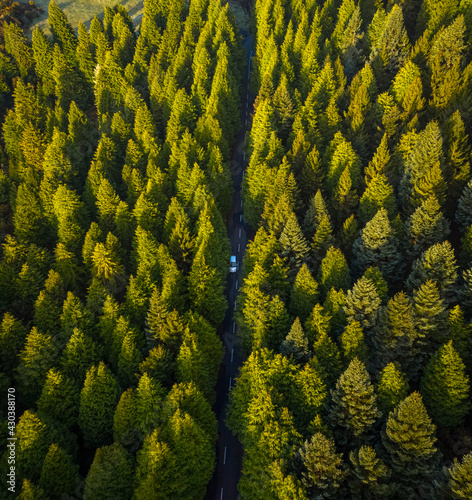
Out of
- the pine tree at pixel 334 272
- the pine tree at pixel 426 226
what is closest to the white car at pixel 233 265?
the pine tree at pixel 334 272

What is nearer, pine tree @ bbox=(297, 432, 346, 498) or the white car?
pine tree @ bbox=(297, 432, 346, 498)

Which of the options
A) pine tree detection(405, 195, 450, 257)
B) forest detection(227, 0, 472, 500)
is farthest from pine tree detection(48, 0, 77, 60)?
pine tree detection(405, 195, 450, 257)

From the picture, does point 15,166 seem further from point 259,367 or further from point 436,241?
point 436,241

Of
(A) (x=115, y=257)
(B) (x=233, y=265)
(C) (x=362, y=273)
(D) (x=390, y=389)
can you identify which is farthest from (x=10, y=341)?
(C) (x=362, y=273)

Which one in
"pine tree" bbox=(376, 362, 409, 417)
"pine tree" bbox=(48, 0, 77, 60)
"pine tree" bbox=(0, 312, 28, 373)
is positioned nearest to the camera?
"pine tree" bbox=(376, 362, 409, 417)

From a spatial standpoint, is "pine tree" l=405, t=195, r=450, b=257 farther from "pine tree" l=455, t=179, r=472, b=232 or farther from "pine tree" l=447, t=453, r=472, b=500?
"pine tree" l=447, t=453, r=472, b=500

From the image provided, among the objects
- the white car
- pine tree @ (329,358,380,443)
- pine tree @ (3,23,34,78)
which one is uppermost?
pine tree @ (3,23,34,78)

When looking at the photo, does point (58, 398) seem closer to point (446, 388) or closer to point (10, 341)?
point (10, 341)

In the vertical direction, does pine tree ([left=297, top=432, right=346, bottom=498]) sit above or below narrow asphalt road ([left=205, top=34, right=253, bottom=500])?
below
